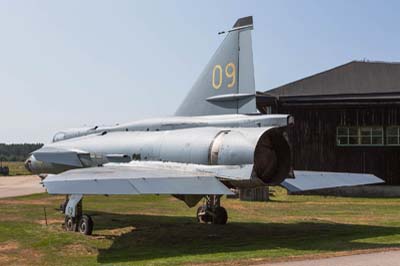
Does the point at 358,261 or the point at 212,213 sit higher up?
the point at 358,261

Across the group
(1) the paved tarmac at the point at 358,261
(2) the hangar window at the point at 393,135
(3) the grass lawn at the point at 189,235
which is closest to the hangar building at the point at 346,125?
(2) the hangar window at the point at 393,135

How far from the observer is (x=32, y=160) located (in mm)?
20188

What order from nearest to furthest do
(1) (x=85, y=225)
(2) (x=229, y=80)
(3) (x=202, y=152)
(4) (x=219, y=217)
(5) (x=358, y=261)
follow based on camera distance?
(5) (x=358, y=261)
(3) (x=202, y=152)
(1) (x=85, y=225)
(2) (x=229, y=80)
(4) (x=219, y=217)

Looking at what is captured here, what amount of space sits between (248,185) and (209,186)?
1.70m

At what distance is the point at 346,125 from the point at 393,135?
2729 mm

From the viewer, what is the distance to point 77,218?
1520 centimetres

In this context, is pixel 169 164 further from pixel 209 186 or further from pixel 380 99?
pixel 380 99

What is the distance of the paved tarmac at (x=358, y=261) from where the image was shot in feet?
32.4

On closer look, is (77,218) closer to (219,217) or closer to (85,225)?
(85,225)

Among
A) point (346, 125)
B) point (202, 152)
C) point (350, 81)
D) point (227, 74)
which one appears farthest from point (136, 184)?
point (350, 81)

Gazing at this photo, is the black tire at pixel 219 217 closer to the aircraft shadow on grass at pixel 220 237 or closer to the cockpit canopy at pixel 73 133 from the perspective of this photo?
the aircraft shadow on grass at pixel 220 237

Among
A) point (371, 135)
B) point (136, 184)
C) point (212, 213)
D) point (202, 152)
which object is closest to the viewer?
point (136, 184)

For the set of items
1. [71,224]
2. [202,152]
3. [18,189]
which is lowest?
[18,189]

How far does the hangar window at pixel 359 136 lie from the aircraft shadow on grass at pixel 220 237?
1469cm
